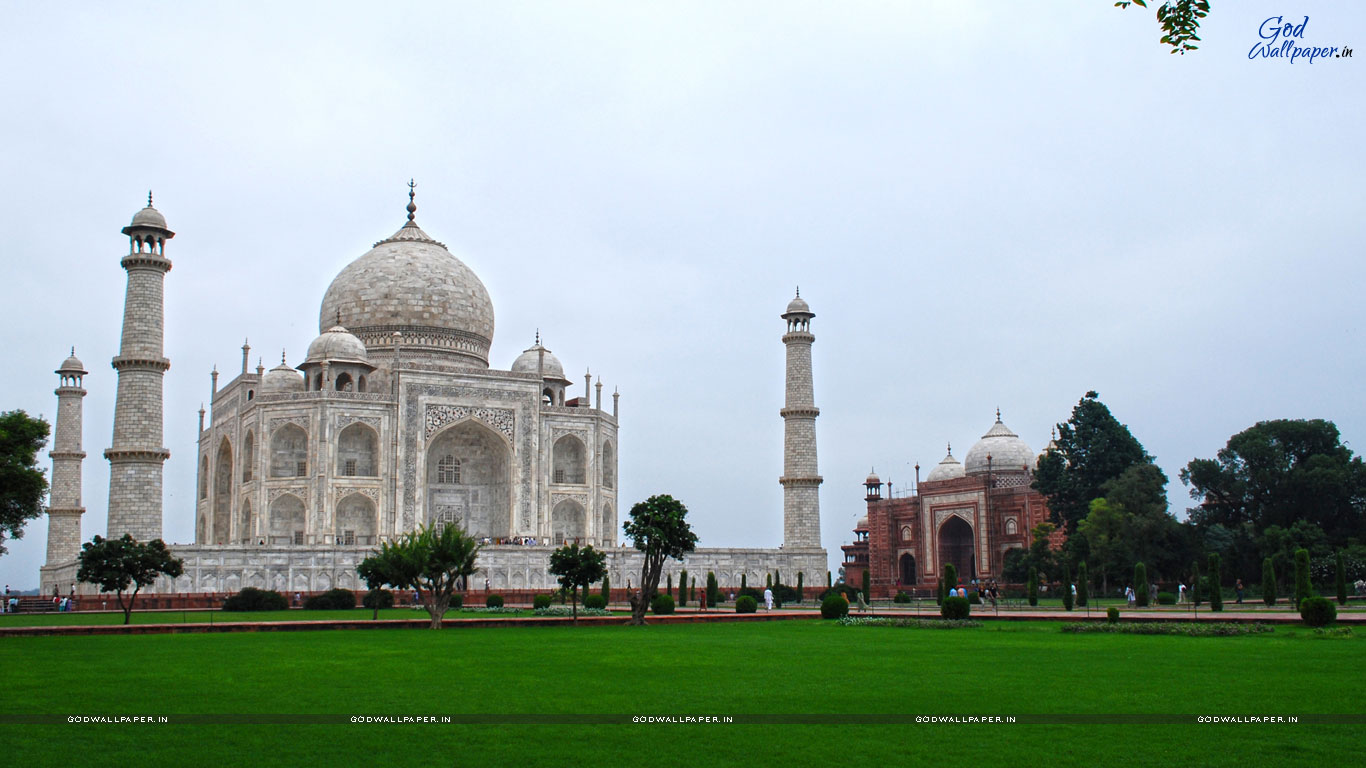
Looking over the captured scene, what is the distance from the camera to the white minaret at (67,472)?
37.5 meters

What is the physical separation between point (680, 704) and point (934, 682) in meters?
2.42

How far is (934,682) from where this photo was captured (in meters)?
9.57

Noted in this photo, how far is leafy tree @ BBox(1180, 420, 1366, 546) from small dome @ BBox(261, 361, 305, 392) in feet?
90.9

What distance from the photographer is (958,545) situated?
49.2 m

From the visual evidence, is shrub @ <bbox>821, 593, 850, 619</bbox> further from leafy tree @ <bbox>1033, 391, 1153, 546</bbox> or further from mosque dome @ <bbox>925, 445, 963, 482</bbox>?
mosque dome @ <bbox>925, 445, 963, 482</bbox>

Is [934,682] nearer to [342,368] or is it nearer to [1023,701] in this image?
[1023,701]

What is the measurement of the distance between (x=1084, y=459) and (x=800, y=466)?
9.54m

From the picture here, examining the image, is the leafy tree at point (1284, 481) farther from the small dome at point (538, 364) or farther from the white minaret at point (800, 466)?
the small dome at point (538, 364)


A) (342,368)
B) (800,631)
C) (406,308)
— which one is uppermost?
(406,308)

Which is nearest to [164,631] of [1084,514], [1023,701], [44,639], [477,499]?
[44,639]

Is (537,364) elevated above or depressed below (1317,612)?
above

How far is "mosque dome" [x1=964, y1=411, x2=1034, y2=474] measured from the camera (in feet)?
160

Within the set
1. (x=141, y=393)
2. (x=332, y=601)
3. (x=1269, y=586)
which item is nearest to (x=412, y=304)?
(x=141, y=393)

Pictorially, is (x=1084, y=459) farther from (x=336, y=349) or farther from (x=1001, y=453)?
(x=336, y=349)
